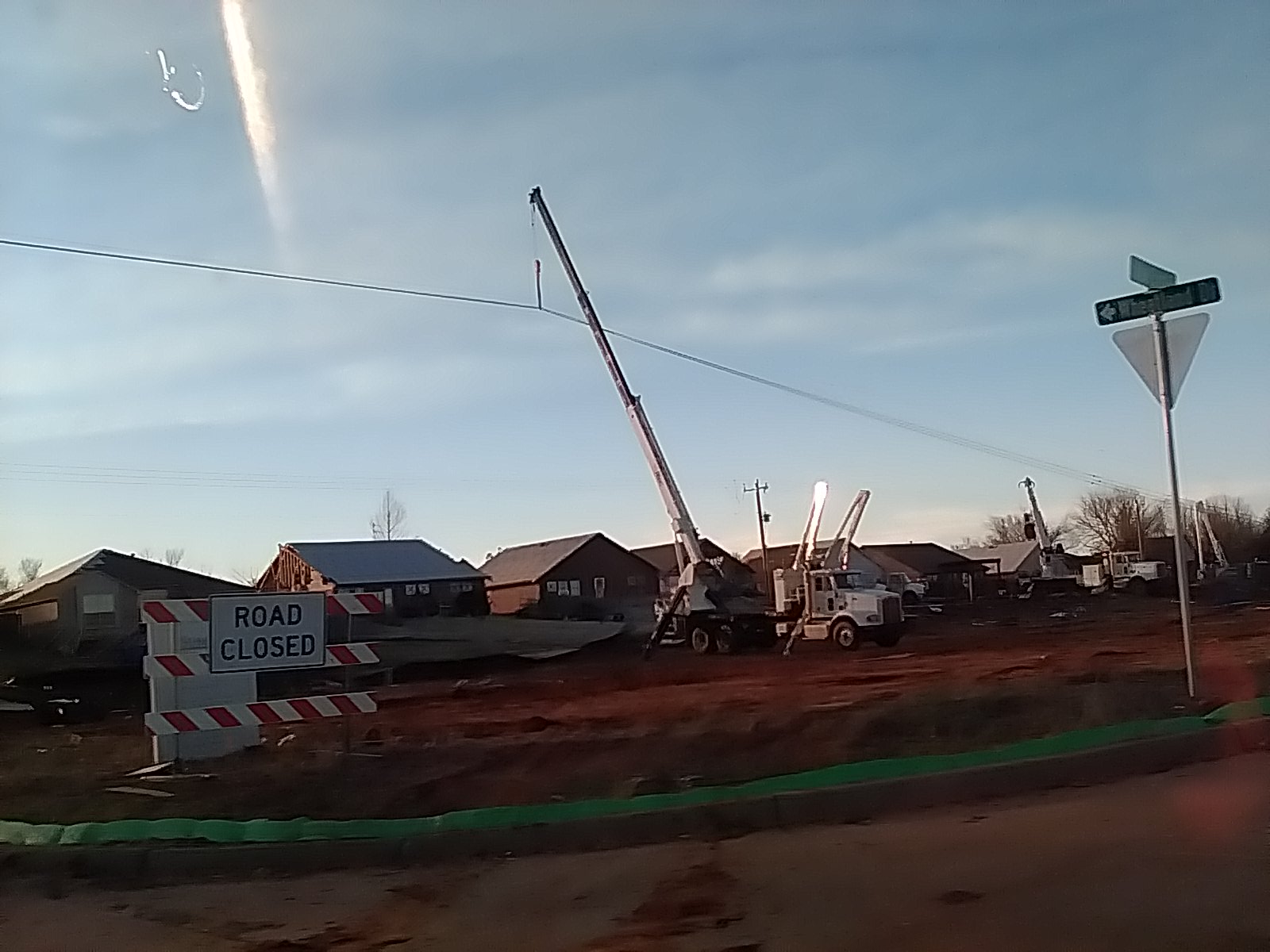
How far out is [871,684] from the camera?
74.9 ft

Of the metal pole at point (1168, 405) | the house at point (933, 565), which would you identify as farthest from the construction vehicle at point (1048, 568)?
the metal pole at point (1168, 405)

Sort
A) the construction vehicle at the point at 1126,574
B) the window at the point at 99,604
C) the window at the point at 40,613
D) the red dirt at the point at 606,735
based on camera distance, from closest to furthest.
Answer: the red dirt at the point at 606,735 → the window at the point at 40,613 → the window at the point at 99,604 → the construction vehicle at the point at 1126,574

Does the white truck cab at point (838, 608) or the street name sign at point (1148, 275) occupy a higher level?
the street name sign at point (1148, 275)

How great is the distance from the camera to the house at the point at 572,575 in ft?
249


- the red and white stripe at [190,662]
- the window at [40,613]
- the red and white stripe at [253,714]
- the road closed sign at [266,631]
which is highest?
the window at [40,613]

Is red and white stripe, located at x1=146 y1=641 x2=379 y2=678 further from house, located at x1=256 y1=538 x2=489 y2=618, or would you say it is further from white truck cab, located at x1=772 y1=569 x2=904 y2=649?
house, located at x1=256 y1=538 x2=489 y2=618

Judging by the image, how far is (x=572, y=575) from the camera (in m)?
76.8

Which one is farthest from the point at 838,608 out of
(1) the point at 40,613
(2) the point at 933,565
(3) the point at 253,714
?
(2) the point at 933,565

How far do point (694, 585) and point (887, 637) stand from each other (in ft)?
18.9

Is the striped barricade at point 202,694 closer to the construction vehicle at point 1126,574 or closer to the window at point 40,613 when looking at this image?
the window at point 40,613

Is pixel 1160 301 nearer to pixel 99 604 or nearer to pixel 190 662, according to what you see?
pixel 190 662

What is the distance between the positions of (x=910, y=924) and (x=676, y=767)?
526 cm

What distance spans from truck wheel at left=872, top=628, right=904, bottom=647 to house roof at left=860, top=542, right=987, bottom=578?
68.1 metres

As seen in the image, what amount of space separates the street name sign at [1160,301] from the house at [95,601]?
24.1 metres
